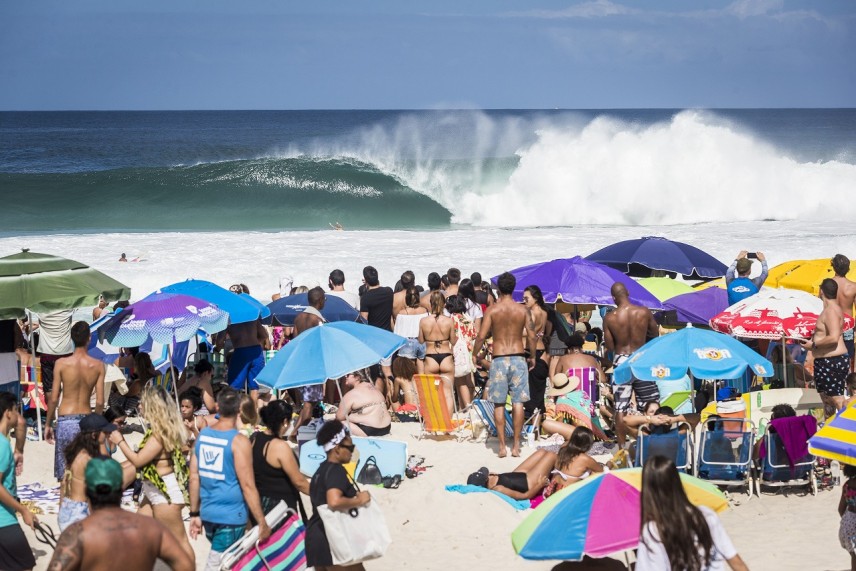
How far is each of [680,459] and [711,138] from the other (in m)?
32.1

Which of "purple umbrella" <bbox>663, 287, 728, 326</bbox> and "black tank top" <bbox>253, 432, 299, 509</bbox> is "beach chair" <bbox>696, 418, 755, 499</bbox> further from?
"black tank top" <bbox>253, 432, 299, 509</bbox>

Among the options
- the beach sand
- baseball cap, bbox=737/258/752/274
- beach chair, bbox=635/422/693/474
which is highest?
baseball cap, bbox=737/258/752/274

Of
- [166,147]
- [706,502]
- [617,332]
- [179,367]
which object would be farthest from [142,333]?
[166,147]

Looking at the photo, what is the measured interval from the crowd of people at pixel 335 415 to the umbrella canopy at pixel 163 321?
356mm

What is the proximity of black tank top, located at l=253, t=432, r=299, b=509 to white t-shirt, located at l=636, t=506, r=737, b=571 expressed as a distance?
195 centimetres

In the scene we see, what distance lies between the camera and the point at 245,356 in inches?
356

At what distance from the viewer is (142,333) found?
25.4 ft

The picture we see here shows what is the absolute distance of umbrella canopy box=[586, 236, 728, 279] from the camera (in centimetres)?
1070

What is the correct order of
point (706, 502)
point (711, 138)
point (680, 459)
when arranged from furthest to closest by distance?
point (711, 138)
point (680, 459)
point (706, 502)

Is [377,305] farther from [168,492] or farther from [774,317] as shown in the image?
[168,492]

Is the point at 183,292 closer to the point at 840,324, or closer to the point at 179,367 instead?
the point at 179,367

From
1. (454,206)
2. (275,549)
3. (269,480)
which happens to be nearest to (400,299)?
(269,480)

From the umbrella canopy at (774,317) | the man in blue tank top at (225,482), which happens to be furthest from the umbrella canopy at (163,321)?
the umbrella canopy at (774,317)

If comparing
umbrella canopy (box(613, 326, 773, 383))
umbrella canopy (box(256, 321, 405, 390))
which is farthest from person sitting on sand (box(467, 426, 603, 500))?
umbrella canopy (box(256, 321, 405, 390))
